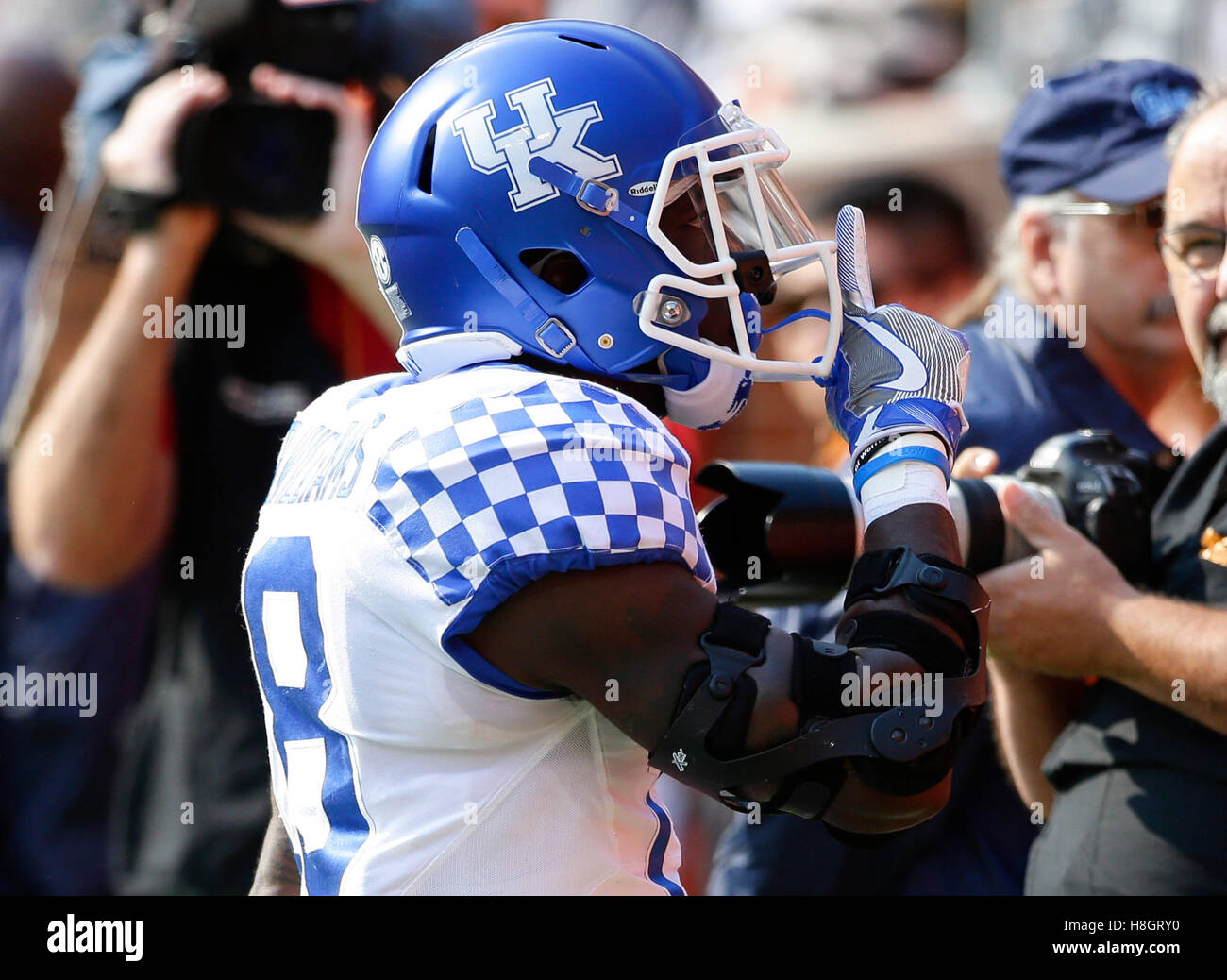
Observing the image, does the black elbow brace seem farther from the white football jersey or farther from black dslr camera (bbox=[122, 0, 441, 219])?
black dslr camera (bbox=[122, 0, 441, 219])

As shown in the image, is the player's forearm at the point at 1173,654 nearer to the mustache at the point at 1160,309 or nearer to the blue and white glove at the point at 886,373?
the blue and white glove at the point at 886,373

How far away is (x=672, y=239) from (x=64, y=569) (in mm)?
2367

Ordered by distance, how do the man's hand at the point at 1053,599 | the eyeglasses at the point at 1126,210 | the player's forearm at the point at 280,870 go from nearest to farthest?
the player's forearm at the point at 280,870
the man's hand at the point at 1053,599
the eyeglasses at the point at 1126,210

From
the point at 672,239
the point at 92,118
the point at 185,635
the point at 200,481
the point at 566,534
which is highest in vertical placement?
the point at 672,239

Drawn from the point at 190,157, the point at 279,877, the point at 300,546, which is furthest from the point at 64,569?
the point at 300,546

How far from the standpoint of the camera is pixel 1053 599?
82.7 inches

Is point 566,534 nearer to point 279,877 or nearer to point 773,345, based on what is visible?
point 279,877

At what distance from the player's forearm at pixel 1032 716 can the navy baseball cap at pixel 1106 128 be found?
3.52ft

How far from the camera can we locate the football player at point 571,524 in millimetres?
1389

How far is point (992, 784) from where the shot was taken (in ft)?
8.77

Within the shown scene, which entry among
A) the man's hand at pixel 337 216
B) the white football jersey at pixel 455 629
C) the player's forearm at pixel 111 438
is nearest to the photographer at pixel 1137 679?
the white football jersey at pixel 455 629

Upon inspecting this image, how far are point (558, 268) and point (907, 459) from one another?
1.48ft

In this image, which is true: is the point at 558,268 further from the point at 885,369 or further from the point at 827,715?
the point at 827,715
